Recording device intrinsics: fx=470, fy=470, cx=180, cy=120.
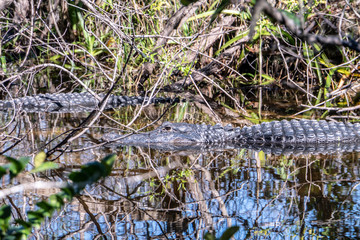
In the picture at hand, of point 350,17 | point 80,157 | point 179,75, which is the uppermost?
point 350,17

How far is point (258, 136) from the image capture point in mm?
4984

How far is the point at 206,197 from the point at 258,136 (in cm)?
215

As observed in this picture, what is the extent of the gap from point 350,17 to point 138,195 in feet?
18.3

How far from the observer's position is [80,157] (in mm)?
3957

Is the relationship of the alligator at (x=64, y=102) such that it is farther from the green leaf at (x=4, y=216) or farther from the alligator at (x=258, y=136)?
the green leaf at (x=4, y=216)

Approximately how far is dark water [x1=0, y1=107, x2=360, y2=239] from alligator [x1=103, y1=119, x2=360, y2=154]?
51cm

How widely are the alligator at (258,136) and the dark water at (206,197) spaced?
1.66 feet

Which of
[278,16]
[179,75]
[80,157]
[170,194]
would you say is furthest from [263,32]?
[278,16]

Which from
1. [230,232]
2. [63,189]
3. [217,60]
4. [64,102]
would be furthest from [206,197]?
[64,102]

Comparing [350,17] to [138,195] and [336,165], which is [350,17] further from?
[138,195]

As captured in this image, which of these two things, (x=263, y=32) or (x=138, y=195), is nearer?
(x=138, y=195)

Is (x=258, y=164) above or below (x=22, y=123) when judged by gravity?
below

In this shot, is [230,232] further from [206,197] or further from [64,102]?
[64,102]

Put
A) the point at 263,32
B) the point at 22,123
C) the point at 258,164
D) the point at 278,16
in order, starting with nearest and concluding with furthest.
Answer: the point at 278,16
the point at 258,164
the point at 22,123
the point at 263,32
